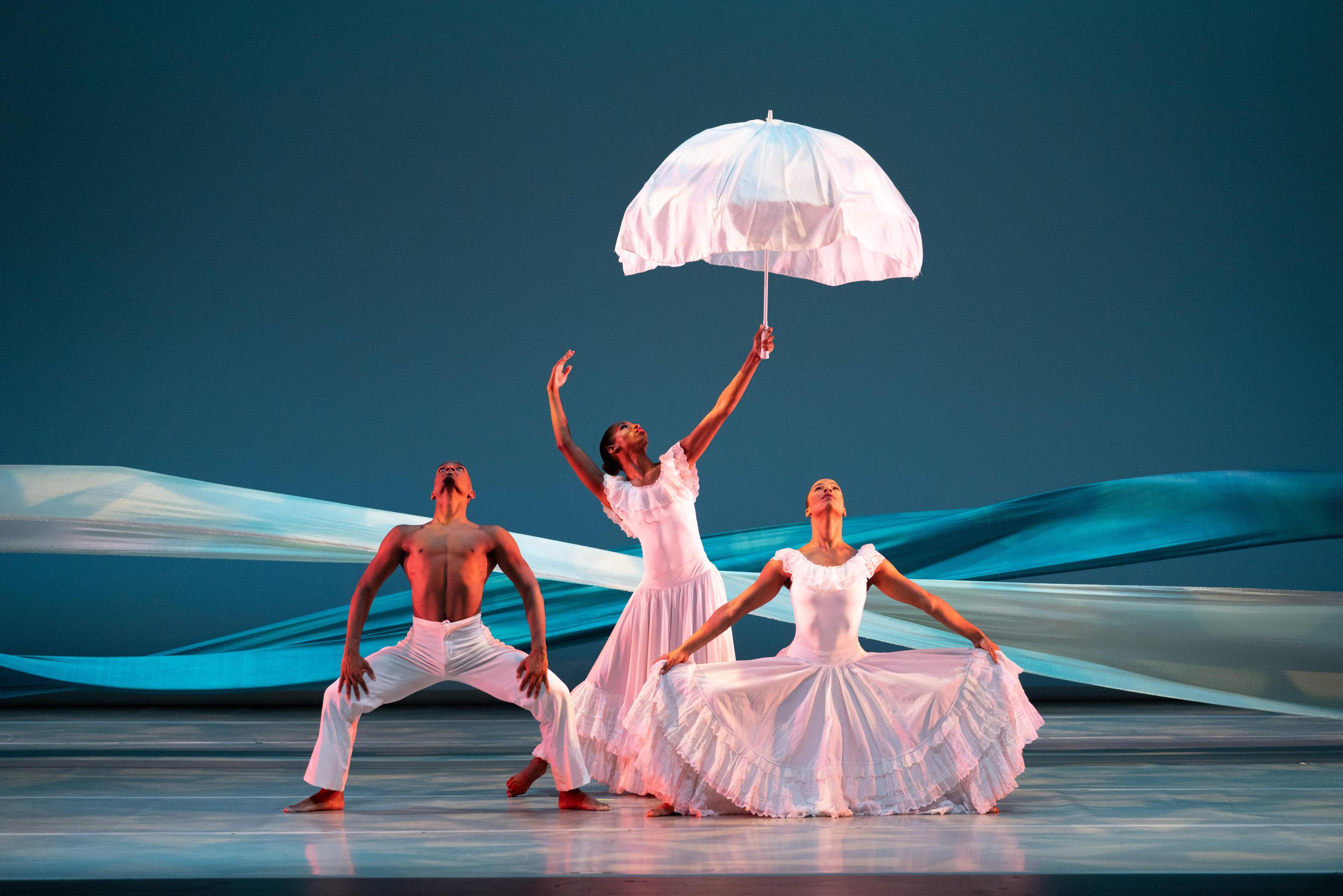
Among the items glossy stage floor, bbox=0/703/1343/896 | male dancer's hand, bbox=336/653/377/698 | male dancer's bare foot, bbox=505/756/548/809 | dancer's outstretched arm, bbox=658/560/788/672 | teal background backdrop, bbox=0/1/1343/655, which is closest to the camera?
glossy stage floor, bbox=0/703/1343/896

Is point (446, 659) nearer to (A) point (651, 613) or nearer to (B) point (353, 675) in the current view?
(B) point (353, 675)

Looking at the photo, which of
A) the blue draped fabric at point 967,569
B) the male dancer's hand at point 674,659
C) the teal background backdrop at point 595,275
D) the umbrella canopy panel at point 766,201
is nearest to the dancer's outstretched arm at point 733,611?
the male dancer's hand at point 674,659

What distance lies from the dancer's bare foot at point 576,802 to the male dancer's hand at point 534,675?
304 mm

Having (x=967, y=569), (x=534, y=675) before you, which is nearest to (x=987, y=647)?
(x=534, y=675)

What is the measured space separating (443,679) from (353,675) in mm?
255

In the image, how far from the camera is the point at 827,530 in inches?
160

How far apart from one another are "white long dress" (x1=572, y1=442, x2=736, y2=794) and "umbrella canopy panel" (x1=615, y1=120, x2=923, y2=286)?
690 mm

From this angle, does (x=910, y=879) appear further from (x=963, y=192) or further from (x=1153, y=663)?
(x=963, y=192)

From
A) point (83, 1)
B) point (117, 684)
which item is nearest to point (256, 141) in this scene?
point (83, 1)

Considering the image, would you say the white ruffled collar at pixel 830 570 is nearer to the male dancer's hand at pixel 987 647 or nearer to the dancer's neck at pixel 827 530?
the dancer's neck at pixel 827 530

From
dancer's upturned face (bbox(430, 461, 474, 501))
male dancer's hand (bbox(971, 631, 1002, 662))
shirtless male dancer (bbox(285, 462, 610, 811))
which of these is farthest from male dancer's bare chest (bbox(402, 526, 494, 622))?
male dancer's hand (bbox(971, 631, 1002, 662))

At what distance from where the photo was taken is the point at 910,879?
2914 mm

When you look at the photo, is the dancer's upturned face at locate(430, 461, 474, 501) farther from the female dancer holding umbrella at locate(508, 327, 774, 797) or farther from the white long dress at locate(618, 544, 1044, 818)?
the white long dress at locate(618, 544, 1044, 818)

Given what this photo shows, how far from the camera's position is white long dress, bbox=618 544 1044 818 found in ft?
12.6
